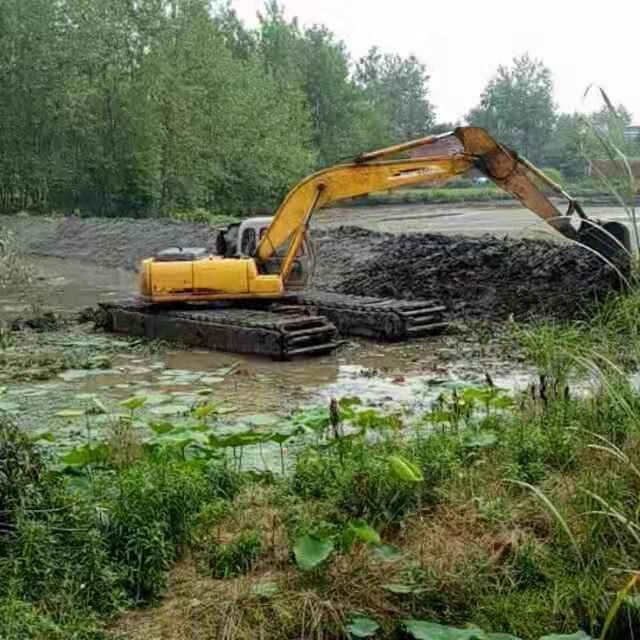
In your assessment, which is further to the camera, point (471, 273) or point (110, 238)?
point (110, 238)

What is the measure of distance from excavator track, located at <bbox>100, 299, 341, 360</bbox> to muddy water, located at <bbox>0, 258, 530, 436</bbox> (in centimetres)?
17

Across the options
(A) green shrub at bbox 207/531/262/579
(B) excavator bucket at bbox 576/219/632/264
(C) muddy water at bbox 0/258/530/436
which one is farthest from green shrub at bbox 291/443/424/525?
(B) excavator bucket at bbox 576/219/632/264

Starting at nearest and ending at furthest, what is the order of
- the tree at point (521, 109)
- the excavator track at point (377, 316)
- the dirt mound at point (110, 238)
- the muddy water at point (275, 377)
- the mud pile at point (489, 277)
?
the muddy water at point (275, 377) < the excavator track at point (377, 316) < the mud pile at point (489, 277) < the dirt mound at point (110, 238) < the tree at point (521, 109)

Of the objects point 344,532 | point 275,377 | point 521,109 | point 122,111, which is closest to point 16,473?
point 344,532

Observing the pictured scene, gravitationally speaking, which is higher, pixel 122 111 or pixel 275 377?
pixel 122 111

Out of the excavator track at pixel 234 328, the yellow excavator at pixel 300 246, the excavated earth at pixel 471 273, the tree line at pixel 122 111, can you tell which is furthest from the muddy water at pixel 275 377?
the tree line at pixel 122 111

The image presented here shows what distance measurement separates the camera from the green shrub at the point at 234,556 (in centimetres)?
458

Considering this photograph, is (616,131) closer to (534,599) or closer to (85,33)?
(534,599)

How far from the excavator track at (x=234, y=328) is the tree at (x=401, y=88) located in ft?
293

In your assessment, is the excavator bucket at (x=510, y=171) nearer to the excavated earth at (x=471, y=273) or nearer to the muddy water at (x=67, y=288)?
the excavated earth at (x=471, y=273)

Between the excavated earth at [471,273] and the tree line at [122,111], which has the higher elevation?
the tree line at [122,111]

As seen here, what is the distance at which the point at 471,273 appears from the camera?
16.9 m

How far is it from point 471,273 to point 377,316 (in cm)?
394

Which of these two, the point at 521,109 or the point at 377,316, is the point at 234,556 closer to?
the point at 377,316
